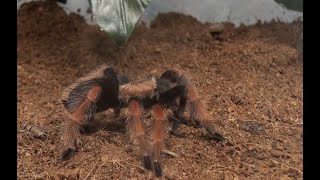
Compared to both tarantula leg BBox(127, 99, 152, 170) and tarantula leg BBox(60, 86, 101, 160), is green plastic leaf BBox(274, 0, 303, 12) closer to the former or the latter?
tarantula leg BBox(127, 99, 152, 170)

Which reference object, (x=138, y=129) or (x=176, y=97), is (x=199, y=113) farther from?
(x=138, y=129)

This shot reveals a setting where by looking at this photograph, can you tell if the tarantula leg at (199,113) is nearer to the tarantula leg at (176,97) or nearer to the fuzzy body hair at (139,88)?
the tarantula leg at (176,97)

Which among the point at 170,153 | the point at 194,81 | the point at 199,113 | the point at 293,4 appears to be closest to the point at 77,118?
the point at 170,153

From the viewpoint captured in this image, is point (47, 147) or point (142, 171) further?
point (47, 147)

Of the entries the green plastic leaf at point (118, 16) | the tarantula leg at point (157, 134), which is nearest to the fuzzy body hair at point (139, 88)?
the tarantula leg at point (157, 134)

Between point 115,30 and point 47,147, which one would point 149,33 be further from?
point 47,147

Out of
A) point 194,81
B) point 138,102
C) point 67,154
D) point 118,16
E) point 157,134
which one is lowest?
point 67,154

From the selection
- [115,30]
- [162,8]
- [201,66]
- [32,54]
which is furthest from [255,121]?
[32,54]

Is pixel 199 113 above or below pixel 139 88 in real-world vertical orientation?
below
